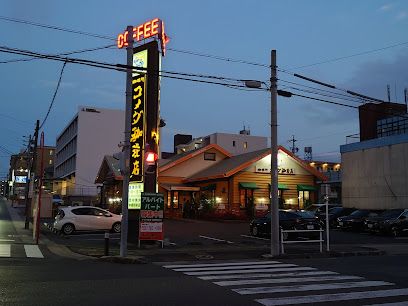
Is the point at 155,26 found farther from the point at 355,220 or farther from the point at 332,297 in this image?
the point at 355,220

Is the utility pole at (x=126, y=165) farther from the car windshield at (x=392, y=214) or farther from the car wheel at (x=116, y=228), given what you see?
the car windshield at (x=392, y=214)

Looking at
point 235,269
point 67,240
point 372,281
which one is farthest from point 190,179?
point 372,281

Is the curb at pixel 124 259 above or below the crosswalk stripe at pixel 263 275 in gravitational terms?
above

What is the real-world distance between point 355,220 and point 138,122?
16.3m

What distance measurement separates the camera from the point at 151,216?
20.3 metres

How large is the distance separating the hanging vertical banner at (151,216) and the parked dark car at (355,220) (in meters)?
15.6

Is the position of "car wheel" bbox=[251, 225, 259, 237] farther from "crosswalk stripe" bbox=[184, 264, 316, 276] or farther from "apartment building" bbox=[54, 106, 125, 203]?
"apartment building" bbox=[54, 106, 125, 203]

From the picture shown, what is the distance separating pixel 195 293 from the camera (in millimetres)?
9844

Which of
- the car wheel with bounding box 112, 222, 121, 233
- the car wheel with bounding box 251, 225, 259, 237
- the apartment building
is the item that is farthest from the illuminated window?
the apartment building

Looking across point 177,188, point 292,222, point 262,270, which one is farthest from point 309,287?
point 177,188

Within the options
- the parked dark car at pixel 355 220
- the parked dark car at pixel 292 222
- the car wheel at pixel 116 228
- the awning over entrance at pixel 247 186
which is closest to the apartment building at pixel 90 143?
the awning over entrance at pixel 247 186

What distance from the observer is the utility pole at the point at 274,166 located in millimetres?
18141

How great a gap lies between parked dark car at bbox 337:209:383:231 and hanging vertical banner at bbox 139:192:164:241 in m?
15.6

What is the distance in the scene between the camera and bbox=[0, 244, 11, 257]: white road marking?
54.6ft
